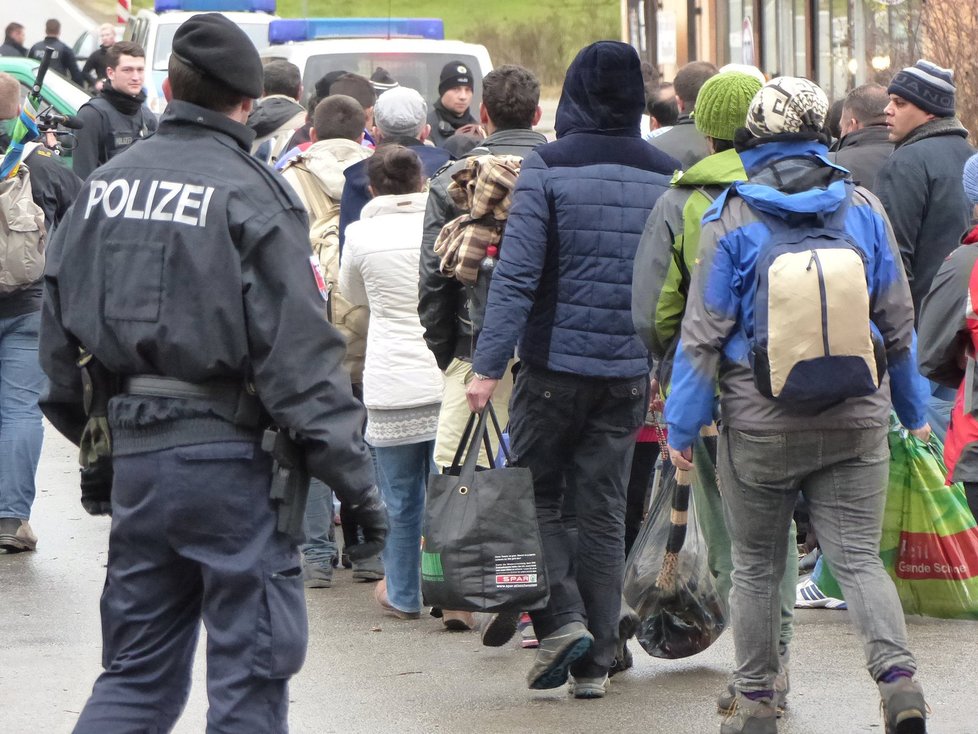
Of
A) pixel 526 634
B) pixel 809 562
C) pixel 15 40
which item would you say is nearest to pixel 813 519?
pixel 526 634

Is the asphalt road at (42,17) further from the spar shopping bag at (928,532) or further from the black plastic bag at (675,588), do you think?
the black plastic bag at (675,588)

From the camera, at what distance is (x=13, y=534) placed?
7.71 m

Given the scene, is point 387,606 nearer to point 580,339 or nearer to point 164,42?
point 580,339

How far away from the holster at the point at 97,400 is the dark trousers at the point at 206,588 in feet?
0.29

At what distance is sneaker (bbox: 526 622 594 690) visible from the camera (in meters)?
5.28

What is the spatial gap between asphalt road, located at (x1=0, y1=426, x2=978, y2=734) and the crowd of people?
0.14m

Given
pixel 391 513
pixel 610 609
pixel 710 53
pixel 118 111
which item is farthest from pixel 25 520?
pixel 710 53

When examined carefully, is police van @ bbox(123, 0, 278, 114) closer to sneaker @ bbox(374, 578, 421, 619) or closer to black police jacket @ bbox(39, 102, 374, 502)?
sneaker @ bbox(374, 578, 421, 619)

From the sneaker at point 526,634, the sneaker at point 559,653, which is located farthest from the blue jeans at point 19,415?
the sneaker at point 559,653

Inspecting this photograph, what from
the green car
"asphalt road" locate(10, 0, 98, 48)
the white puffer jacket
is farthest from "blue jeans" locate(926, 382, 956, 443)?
"asphalt road" locate(10, 0, 98, 48)

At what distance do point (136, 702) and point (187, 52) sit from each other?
4.92ft

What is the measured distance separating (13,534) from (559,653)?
3.40 meters

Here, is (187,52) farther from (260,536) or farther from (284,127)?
Answer: (284,127)

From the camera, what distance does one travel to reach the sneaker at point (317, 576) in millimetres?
7133
